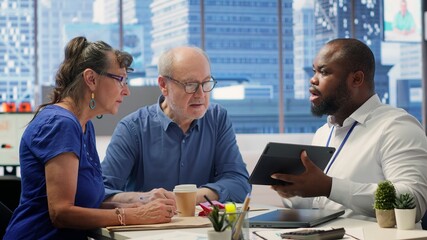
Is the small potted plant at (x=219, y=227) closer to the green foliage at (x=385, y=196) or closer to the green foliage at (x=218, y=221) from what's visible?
the green foliage at (x=218, y=221)

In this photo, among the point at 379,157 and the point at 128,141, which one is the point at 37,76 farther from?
the point at 379,157

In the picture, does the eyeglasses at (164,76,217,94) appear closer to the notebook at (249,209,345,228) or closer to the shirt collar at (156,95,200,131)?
the shirt collar at (156,95,200,131)

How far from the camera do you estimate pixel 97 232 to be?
214cm

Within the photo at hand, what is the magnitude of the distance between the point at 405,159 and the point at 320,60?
57 centimetres

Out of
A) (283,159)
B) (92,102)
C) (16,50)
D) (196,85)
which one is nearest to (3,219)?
(92,102)

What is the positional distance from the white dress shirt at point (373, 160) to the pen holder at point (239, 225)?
25.2 inches

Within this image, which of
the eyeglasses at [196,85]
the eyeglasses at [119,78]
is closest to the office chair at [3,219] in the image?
the eyeglasses at [119,78]

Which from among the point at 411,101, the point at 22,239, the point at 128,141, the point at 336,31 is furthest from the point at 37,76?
the point at 22,239

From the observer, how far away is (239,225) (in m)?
1.70

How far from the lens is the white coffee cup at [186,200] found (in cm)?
230

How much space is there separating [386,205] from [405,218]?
69mm

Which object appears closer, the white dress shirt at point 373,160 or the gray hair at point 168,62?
the white dress shirt at point 373,160

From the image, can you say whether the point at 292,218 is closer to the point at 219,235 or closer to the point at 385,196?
the point at 385,196

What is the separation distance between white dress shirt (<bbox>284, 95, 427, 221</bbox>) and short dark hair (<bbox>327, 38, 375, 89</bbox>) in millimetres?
125
